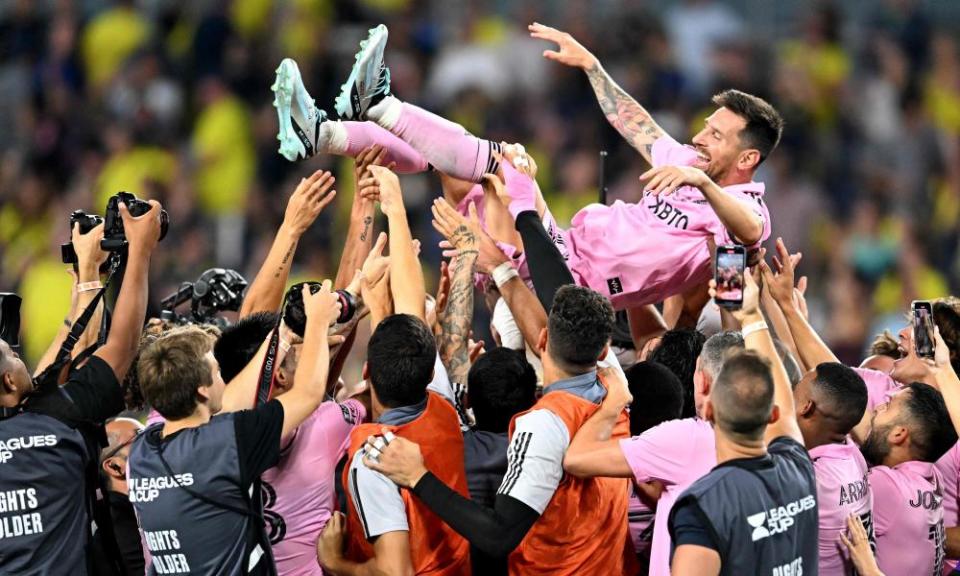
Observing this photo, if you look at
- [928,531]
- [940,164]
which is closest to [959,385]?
[928,531]

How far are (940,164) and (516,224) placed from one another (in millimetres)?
5770

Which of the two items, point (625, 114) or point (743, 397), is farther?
point (625, 114)

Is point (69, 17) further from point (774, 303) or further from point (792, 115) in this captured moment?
point (774, 303)

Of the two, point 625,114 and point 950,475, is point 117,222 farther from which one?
point 950,475

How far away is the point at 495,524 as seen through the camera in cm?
435

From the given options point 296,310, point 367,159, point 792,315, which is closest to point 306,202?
point 367,159

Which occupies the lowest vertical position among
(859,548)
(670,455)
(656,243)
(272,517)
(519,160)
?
(859,548)

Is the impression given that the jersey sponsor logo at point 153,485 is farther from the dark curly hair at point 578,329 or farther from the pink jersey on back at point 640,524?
the pink jersey on back at point 640,524

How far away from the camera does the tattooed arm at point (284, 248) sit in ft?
18.7

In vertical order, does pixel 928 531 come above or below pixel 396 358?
below

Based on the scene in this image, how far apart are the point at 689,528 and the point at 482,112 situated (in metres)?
7.24

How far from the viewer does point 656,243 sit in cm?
584

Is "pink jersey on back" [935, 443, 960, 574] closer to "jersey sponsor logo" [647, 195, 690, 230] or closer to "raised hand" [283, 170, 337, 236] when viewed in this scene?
"jersey sponsor logo" [647, 195, 690, 230]

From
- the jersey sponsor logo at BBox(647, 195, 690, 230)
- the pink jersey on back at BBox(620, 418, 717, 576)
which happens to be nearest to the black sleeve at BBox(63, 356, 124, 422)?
the pink jersey on back at BBox(620, 418, 717, 576)
